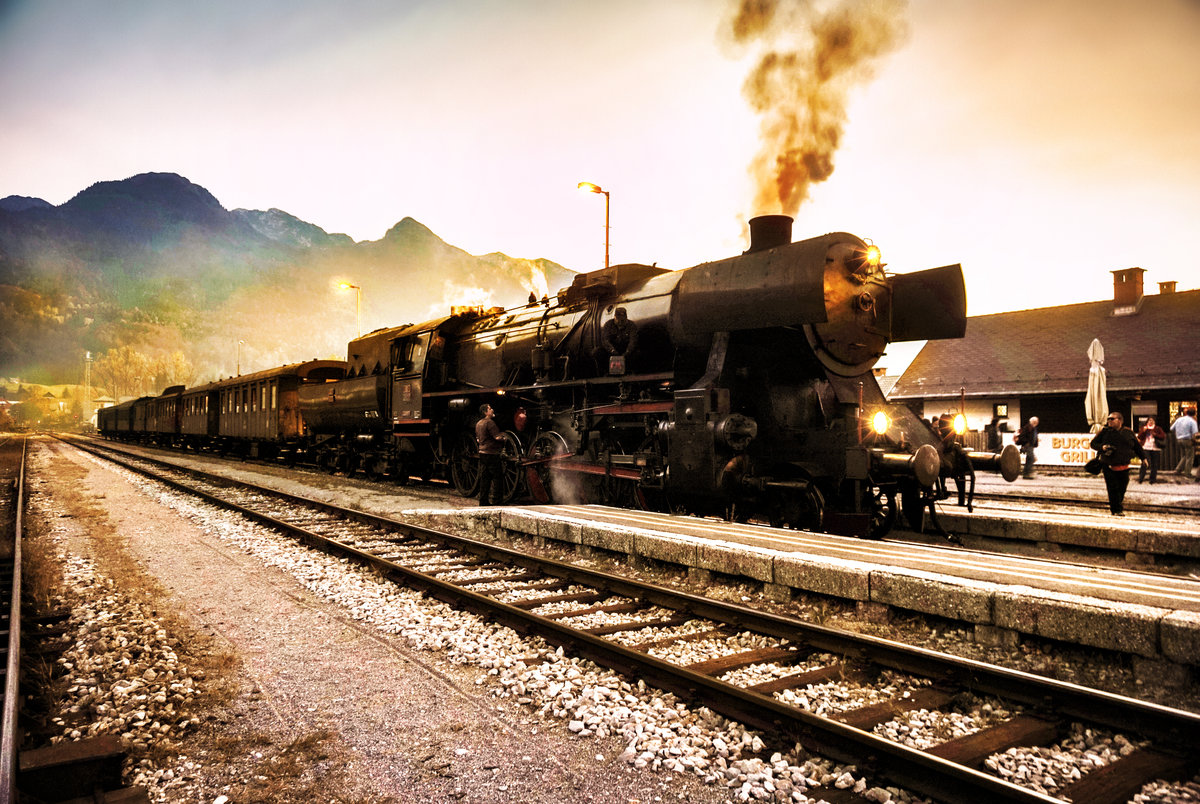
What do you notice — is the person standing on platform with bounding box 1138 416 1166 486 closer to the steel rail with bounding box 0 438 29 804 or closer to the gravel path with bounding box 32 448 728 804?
the gravel path with bounding box 32 448 728 804

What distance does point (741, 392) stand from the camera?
Answer: 26.1 feet

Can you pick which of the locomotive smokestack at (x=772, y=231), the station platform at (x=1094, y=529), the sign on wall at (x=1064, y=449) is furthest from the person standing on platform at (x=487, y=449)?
the sign on wall at (x=1064, y=449)

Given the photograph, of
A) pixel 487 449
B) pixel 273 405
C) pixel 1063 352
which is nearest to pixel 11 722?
pixel 487 449

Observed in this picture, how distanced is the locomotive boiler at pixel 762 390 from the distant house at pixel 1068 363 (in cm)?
1373

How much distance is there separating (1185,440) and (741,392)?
1569 centimetres

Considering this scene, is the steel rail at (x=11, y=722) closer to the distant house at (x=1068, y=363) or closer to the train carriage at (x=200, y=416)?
the distant house at (x=1068, y=363)

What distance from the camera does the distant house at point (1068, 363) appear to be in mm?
20922

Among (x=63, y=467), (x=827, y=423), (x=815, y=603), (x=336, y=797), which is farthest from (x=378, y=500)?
(x=63, y=467)

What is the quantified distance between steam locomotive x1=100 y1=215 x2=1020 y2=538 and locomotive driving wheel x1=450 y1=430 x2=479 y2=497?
30.2 inches

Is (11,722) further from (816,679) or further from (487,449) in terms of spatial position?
(487,449)

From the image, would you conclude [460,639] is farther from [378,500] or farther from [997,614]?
[378,500]

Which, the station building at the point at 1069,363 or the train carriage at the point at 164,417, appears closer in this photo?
the station building at the point at 1069,363

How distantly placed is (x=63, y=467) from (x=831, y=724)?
86.0 ft

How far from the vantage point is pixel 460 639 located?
15.4ft
